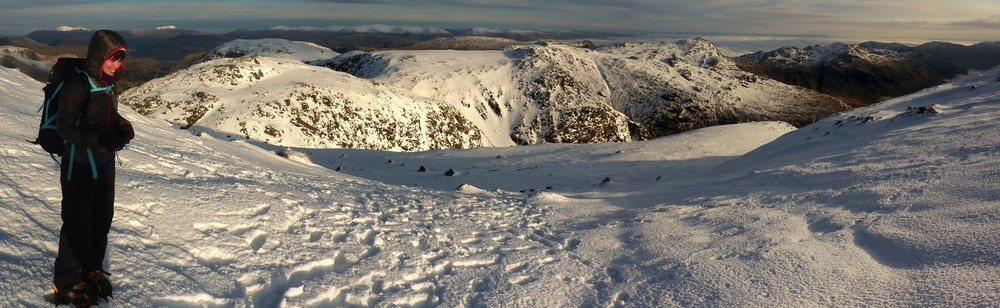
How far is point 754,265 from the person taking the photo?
8.05 metres

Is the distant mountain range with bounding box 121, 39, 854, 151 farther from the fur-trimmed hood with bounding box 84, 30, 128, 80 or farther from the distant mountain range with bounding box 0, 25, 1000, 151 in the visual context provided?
the fur-trimmed hood with bounding box 84, 30, 128, 80

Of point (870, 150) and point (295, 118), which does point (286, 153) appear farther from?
point (295, 118)

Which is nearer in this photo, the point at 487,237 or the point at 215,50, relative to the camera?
the point at 487,237

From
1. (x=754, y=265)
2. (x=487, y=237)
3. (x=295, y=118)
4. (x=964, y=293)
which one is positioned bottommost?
(x=295, y=118)

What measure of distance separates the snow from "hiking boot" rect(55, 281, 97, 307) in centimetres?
33

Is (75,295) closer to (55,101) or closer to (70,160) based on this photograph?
(70,160)

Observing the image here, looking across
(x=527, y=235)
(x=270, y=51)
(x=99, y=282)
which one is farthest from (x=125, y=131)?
(x=270, y=51)

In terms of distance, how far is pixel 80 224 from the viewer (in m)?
5.29

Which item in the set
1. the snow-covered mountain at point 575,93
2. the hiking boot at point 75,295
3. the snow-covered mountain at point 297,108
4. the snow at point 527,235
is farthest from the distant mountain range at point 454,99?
the hiking boot at point 75,295

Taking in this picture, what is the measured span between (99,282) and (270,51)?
131496 mm

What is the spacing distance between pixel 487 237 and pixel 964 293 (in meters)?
7.74

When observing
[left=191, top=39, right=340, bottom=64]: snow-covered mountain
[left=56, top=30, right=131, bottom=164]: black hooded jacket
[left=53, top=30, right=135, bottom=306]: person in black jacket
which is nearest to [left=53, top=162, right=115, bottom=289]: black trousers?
[left=53, top=30, right=135, bottom=306]: person in black jacket

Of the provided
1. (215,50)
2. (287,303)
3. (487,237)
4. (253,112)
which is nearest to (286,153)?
(487,237)

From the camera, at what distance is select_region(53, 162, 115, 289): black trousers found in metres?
5.18
